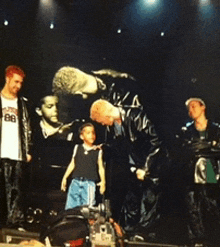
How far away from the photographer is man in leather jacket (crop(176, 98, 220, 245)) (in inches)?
244

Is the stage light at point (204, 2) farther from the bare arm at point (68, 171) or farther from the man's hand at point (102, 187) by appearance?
the man's hand at point (102, 187)

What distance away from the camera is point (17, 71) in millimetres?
6055

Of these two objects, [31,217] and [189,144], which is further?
[189,144]

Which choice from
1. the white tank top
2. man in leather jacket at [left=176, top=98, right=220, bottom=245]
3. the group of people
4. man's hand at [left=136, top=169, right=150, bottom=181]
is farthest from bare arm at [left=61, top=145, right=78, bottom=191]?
man in leather jacket at [left=176, top=98, right=220, bottom=245]

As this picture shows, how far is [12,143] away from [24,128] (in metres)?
0.24

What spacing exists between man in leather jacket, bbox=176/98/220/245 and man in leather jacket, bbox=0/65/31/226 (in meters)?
1.98

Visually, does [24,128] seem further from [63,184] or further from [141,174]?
[141,174]

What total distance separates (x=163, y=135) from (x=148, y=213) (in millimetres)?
1001

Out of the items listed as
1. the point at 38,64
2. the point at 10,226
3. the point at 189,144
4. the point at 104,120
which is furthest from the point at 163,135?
the point at 10,226

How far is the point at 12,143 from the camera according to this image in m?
5.96

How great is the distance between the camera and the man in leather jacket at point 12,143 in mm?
5840

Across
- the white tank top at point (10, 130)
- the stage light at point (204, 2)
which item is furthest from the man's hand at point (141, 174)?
the stage light at point (204, 2)

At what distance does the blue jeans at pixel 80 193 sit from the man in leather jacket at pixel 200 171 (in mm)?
1172

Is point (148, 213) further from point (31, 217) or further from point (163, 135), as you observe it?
point (31, 217)
